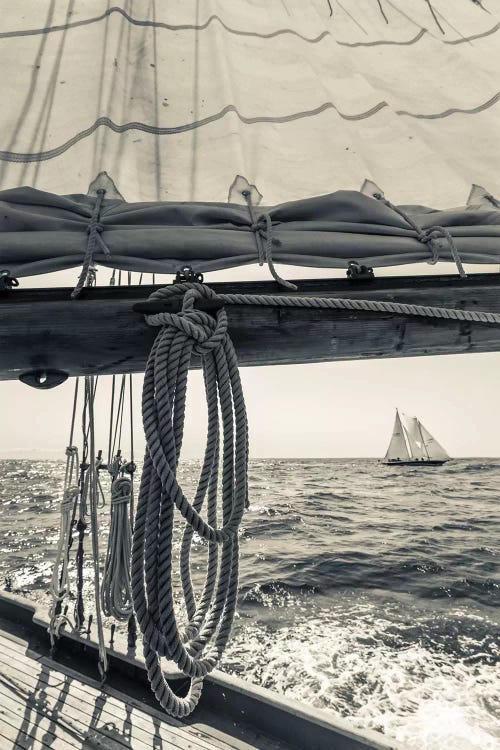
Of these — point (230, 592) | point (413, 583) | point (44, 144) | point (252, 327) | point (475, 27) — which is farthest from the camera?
point (413, 583)

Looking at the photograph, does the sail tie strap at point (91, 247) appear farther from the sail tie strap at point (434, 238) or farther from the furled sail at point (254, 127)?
the sail tie strap at point (434, 238)

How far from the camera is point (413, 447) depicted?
39.1m

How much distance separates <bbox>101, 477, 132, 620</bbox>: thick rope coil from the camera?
316 cm

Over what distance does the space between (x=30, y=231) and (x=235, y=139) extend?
2.77 ft

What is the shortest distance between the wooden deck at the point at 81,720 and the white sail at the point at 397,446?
38.3m

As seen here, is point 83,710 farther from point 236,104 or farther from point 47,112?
point 236,104

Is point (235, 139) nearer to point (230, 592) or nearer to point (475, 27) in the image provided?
point (475, 27)

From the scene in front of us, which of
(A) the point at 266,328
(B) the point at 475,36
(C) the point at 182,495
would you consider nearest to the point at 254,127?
(A) the point at 266,328

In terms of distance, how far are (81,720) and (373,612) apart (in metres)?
4.51

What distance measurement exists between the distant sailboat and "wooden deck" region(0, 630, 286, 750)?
38.3 metres

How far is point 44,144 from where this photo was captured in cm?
177

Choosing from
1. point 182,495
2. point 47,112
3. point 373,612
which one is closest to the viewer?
point 182,495

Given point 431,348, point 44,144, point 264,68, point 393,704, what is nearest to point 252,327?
point 431,348

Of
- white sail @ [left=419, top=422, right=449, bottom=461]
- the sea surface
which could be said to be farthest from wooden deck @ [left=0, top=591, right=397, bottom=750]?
white sail @ [left=419, top=422, right=449, bottom=461]
